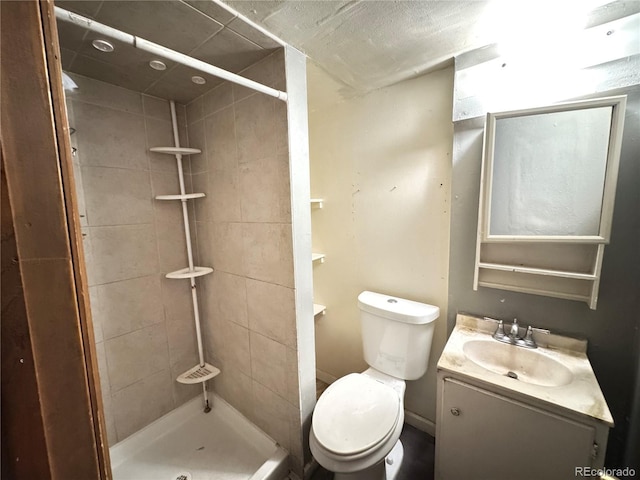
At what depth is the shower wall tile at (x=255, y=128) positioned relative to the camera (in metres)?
1.17

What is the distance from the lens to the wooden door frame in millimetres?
286

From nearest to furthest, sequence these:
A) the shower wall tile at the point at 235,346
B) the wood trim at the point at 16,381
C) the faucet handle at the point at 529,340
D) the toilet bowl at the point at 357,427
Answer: the wood trim at the point at 16,381, the toilet bowl at the point at 357,427, the faucet handle at the point at 529,340, the shower wall tile at the point at 235,346

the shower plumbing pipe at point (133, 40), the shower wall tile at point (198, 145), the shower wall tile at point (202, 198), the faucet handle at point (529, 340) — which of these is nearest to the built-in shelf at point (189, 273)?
the shower wall tile at point (202, 198)

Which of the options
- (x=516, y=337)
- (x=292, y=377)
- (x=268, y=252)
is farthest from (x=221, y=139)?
(x=516, y=337)

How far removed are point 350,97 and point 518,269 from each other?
1368 millimetres

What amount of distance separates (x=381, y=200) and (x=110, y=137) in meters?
1.57

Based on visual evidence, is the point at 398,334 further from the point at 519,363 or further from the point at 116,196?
the point at 116,196

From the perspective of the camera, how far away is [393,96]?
149cm

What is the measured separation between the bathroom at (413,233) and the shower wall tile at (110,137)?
5cm

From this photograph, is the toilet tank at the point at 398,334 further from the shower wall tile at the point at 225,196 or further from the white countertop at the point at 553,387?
the shower wall tile at the point at 225,196

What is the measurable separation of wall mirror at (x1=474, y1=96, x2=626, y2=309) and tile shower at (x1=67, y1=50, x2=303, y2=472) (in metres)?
1.00

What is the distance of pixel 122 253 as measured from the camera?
55.6 inches

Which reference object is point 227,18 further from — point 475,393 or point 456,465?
point 456,465

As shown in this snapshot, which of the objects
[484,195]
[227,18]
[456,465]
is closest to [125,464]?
[456,465]
